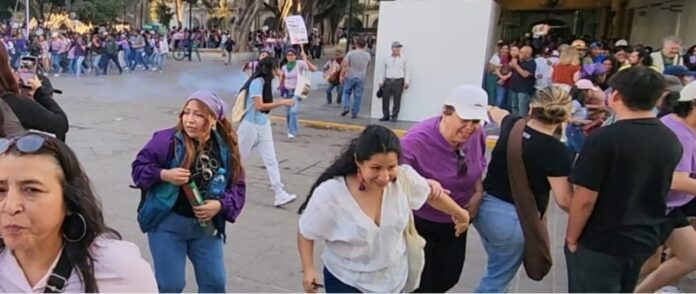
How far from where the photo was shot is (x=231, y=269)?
4.60 m

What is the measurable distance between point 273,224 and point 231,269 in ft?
3.69

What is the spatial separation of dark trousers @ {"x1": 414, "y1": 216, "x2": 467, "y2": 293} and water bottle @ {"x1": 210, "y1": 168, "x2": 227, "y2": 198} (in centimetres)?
108

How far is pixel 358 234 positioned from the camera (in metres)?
2.58

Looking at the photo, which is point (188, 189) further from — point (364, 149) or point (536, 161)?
point (536, 161)

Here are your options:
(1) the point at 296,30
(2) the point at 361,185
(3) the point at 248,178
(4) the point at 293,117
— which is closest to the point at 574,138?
(3) the point at 248,178

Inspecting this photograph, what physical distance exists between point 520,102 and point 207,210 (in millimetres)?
9026

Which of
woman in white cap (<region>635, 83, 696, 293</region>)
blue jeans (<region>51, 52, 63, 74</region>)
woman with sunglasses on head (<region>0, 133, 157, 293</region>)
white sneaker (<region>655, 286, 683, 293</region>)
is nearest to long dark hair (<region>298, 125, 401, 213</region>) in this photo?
woman with sunglasses on head (<region>0, 133, 157, 293</region>)

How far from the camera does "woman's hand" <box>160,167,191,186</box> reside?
297 centimetres

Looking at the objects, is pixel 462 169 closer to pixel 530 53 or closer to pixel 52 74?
pixel 530 53

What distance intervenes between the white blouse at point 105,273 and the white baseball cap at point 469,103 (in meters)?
2.02

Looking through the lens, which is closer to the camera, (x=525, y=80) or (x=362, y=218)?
(x=362, y=218)

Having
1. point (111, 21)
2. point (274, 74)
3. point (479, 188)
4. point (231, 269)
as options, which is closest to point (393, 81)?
point (274, 74)

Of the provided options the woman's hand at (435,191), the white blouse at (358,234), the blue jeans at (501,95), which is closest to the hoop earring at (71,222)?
the white blouse at (358,234)

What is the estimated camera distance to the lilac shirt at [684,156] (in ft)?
11.3
